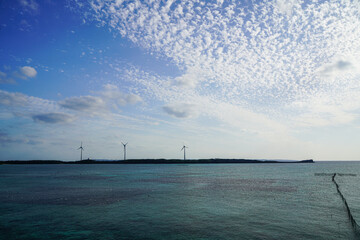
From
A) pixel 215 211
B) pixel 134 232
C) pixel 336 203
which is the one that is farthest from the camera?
pixel 336 203

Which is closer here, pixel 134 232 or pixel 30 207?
pixel 134 232

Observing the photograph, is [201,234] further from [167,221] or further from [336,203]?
[336,203]

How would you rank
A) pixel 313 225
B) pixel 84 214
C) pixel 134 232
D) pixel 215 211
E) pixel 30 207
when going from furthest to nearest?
pixel 30 207, pixel 215 211, pixel 84 214, pixel 313 225, pixel 134 232

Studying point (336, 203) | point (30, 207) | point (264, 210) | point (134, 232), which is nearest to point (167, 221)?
point (134, 232)

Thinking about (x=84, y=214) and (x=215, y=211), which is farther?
(x=215, y=211)

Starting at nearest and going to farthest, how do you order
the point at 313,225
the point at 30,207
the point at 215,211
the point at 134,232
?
the point at 134,232 < the point at 313,225 < the point at 215,211 < the point at 30,207

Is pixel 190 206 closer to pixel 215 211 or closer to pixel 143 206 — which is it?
pixel 215 211

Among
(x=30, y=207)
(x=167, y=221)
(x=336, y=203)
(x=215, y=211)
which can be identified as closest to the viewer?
(x=167, y=221)

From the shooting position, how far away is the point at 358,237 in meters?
19.9

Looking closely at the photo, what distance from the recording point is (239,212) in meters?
28.7

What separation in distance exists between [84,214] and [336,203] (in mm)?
36628

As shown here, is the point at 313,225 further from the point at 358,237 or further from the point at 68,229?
the point at 68,229

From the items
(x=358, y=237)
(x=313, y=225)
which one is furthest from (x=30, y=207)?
(x=358, y=237)

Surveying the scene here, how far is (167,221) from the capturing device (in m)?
24.7
